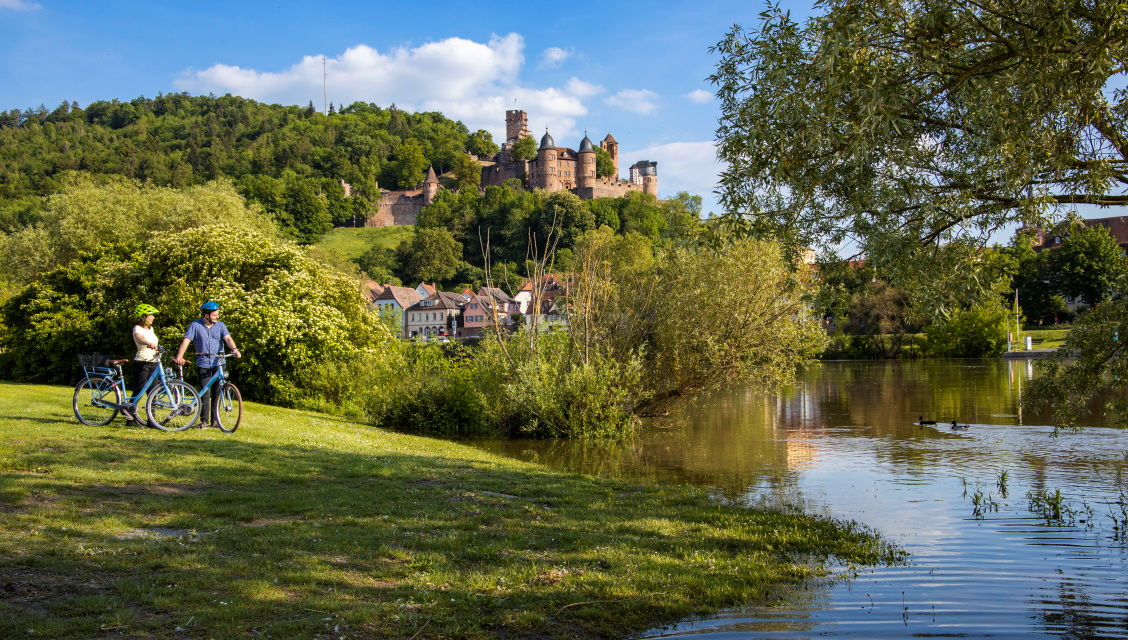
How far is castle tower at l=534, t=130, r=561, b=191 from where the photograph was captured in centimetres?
16762

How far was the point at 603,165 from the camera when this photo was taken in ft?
586

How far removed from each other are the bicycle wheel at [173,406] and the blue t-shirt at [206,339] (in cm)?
55

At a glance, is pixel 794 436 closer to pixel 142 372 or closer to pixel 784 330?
pixel 784 330

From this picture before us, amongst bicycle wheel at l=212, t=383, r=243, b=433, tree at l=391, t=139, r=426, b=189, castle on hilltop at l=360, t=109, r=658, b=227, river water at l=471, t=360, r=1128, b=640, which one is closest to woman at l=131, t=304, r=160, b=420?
bicycle wheel at l=212, t=383, r=243, b=433

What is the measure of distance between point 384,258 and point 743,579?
447 ft

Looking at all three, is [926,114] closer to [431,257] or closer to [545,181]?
[431,257]

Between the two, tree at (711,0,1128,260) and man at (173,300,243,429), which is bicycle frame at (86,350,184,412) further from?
tree at (711,0,1128,260)

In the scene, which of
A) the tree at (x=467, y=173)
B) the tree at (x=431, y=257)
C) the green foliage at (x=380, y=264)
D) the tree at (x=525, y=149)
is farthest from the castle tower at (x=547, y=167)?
the green foliage at (x=380, y=264)

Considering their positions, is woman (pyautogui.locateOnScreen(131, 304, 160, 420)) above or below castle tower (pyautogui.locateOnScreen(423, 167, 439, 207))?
below

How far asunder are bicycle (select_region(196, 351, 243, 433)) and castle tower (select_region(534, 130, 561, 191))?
15521cm

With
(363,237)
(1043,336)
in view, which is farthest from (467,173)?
(1043,336)

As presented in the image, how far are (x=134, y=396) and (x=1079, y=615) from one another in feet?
43.1

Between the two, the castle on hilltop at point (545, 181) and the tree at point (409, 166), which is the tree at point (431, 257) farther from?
the tree at point (409, 166)

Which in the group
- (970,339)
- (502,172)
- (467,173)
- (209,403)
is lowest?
(209,403)
